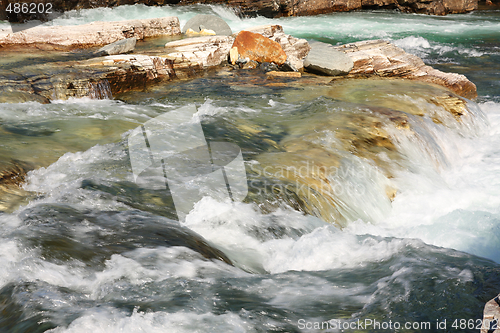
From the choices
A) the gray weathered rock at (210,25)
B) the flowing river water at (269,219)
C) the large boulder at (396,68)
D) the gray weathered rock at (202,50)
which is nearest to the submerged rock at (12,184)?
the flowing river water at (269,219)

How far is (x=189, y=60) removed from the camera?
9188mm

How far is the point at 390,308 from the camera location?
7.16 ft

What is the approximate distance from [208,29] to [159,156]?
347 inches

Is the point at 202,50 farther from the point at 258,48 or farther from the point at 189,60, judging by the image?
the point at 258,48

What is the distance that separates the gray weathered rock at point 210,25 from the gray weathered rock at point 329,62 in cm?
359

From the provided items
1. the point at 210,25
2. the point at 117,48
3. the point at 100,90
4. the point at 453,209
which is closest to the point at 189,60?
the point at 117,48

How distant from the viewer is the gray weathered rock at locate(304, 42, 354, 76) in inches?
365

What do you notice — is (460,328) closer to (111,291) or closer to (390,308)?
(390,308)

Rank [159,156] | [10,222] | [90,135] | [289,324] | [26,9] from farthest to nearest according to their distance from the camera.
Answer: [26,9]
[90,135]
[159,156]
[10,222]
[289,324]

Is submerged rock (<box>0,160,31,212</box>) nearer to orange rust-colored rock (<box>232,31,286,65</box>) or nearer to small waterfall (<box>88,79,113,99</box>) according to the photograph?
small waterfall (<box>88,79,113,99</box>)

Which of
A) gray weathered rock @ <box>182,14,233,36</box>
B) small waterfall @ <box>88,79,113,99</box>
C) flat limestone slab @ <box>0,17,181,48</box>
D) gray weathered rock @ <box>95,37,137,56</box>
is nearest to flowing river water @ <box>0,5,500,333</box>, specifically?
small waterfall @ <box>88,79,113,99</box>

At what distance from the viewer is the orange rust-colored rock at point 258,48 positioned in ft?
32.3

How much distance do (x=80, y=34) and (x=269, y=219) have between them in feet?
28.6

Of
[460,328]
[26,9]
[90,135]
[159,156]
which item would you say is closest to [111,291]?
[460,328]
